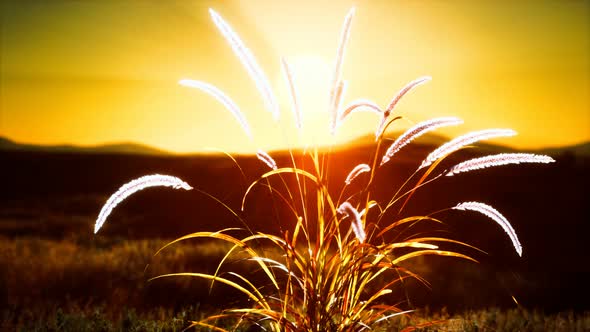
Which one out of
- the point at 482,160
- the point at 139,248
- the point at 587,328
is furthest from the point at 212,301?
the point at 482,160

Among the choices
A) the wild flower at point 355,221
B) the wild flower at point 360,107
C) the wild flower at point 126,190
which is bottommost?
the wild flower at point 355,221

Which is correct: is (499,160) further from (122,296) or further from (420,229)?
(420,229)

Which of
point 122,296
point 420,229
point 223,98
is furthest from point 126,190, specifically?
point 420,229

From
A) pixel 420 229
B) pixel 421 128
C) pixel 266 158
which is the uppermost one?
pixel 421 128

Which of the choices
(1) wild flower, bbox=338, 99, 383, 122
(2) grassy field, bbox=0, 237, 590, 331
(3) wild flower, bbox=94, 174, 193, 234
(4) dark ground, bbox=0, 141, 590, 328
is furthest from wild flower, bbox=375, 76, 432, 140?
(2) grassy field, bbox=0, 237, 590, 331

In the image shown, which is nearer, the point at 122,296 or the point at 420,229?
the point at 122,296

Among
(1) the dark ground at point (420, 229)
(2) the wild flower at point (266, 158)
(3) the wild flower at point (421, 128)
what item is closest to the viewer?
(3) the wild flower at point (421, 128)

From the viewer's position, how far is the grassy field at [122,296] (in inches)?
218

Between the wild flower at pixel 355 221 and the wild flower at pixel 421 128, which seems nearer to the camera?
the wild flower at pixel 355 221

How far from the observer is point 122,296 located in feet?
25.8

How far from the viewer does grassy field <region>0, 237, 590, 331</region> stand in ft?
18.2

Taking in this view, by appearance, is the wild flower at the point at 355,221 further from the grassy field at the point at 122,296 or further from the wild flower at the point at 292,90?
the grassy field at the point at 122,296

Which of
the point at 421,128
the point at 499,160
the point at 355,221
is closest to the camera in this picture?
the point at 355,221

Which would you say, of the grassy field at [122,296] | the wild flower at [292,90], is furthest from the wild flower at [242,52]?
the grassy field at [122,296]
